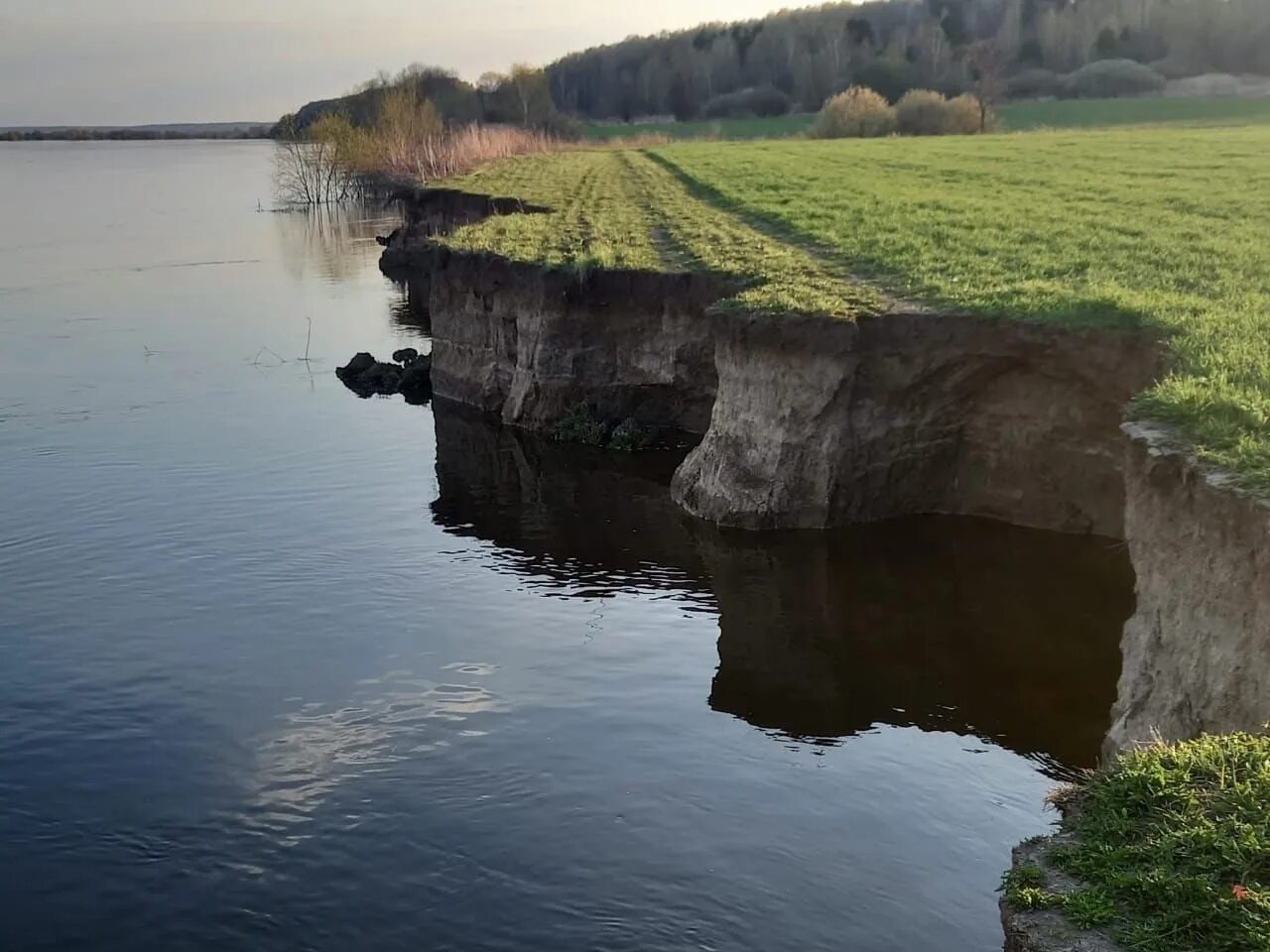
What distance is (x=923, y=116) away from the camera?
7788 cm

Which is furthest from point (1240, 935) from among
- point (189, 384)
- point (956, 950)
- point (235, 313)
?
point (235, 313)

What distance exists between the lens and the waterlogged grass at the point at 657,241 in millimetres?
19469

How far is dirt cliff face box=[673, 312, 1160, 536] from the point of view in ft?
56.0

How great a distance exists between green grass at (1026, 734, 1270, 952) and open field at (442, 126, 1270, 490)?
3220 mm

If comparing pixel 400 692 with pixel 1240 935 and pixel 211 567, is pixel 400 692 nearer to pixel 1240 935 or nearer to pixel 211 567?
pixel 211 567

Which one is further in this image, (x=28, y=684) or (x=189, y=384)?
(x=189, y=384)

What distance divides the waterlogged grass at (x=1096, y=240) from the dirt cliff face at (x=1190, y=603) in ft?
1.25

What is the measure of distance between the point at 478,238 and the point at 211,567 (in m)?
13.8

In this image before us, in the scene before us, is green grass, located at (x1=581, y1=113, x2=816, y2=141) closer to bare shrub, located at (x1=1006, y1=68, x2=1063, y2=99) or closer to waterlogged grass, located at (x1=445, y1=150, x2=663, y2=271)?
bare shrub, located at (x1=1006, y1=68, x2=1063, y2=99)

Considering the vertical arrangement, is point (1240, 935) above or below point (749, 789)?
above

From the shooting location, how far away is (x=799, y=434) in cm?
1820

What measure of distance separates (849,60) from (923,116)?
185 ft

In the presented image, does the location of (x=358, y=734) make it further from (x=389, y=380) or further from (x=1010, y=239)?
(x=389, y=380)

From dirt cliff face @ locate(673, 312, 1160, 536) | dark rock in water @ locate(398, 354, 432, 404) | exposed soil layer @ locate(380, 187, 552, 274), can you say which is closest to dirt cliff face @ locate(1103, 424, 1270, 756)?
dirt cliff face @ locate(673, 312, 1160, 536)
